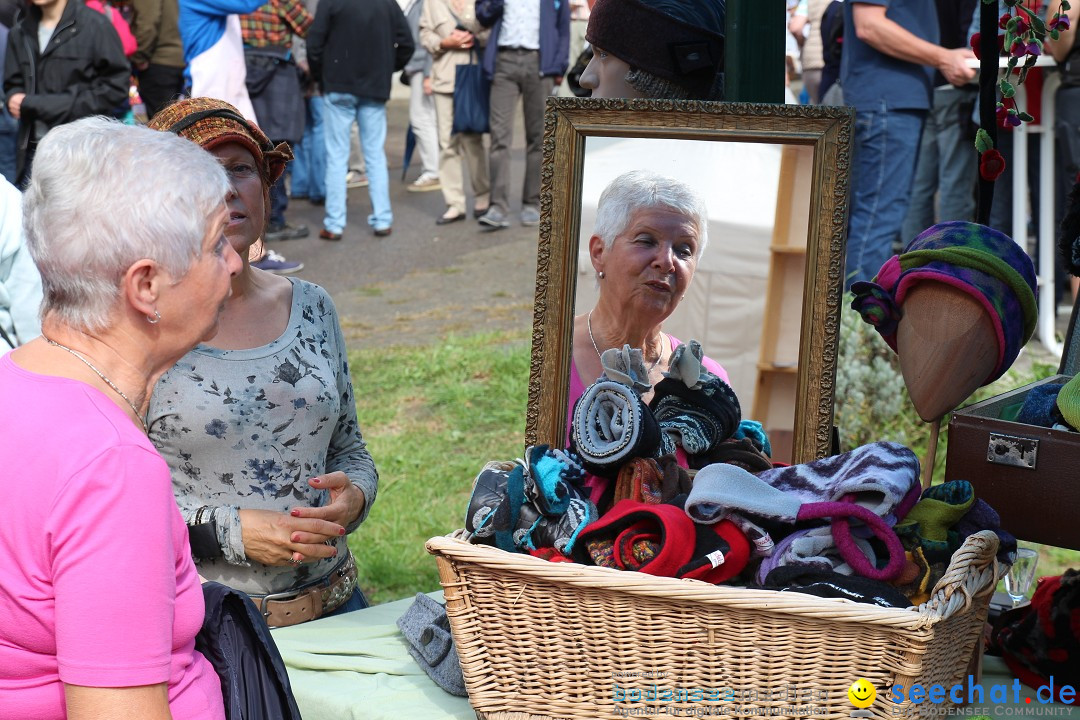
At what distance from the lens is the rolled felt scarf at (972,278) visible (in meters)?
1.68

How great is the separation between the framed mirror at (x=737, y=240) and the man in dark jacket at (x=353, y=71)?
6.67 m

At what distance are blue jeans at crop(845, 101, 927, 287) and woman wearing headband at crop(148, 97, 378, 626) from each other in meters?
3.38

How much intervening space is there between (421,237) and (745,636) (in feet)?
25.8

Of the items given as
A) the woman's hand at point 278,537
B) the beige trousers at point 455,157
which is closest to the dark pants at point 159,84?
the beige trousers at point 455,157

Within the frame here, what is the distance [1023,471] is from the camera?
5.56 feet

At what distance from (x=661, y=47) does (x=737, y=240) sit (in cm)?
39

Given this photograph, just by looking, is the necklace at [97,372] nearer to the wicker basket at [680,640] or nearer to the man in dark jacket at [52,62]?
the wicker basket at [680,640]

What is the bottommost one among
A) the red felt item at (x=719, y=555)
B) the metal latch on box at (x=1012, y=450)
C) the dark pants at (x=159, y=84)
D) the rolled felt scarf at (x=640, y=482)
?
the red felt item at (x=719, y=555)

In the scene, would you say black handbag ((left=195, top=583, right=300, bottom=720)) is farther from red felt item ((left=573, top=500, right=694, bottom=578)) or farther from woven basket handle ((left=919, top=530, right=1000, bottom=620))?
woven basket handle ((left=919, top=530, right=1000, bottom=620))

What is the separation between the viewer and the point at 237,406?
6.63ft

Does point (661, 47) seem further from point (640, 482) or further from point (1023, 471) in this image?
point (1023, 471)

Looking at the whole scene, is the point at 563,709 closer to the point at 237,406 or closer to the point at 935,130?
the point at 237,406

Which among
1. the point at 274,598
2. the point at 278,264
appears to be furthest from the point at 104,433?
the point at 278,264

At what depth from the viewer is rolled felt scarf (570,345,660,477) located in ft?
5.15
